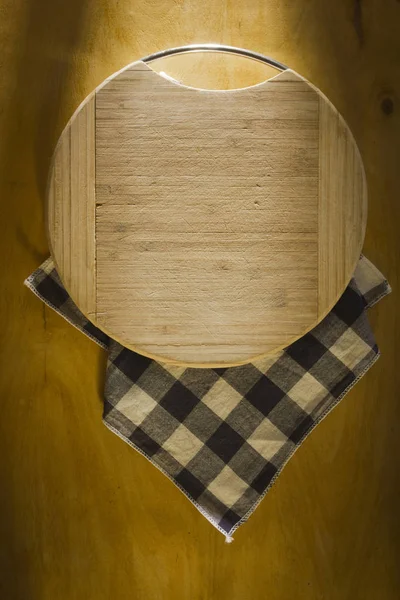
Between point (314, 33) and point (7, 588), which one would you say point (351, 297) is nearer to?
point (314, 33)

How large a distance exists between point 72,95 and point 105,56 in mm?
100

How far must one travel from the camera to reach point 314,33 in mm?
1188

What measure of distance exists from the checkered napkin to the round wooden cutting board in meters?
0.22

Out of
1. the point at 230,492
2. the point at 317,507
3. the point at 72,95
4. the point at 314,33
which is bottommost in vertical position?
the point at 317,507

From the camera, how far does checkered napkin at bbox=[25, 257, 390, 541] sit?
1.07 metres

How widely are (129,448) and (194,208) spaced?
540 millimetres

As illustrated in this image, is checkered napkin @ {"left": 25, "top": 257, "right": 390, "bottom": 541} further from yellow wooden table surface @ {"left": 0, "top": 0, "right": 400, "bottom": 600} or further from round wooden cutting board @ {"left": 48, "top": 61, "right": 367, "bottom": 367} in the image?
round wooden cutting board @ {"left": 48, "top": 61, "right": 367, "bottom": 367}

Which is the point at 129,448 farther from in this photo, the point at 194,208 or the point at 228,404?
the point at 194,208

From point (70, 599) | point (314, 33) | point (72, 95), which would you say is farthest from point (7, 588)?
point (314, 33)

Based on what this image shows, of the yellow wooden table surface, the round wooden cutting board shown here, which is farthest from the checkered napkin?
the round wooden cutting board

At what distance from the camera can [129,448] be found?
3.84ft

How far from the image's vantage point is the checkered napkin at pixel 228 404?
1070 mm

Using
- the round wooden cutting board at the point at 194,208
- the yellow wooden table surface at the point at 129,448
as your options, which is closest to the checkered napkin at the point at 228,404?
the yellow wooden table surface at the point at 129,448

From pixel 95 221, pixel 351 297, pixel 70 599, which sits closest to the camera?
pixel 95 221
